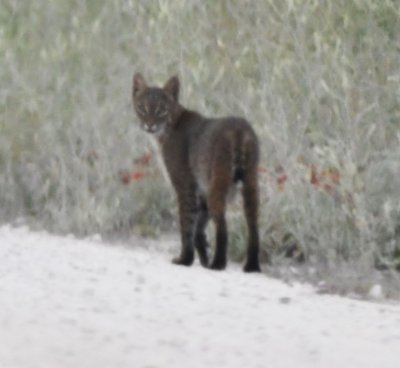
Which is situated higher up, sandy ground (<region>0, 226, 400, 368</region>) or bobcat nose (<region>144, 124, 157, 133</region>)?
bobcat nose (<region>144, 124, 157, 133</region>)

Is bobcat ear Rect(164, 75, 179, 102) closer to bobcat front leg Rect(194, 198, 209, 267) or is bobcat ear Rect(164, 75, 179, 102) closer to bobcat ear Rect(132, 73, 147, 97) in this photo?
bobcat ear Rect(132, 73, 147, 97)

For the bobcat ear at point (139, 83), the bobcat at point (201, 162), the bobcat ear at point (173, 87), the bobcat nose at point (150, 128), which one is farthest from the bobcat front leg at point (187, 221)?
the bobcat ear at point (139, 83)

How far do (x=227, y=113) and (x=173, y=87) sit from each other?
3.70 feet

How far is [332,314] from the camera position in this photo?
643 cm

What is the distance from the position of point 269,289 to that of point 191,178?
1596mm

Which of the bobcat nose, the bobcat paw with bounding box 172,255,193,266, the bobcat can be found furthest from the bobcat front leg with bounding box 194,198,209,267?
the bobcat nose

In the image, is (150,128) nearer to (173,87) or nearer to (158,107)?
(158,107)

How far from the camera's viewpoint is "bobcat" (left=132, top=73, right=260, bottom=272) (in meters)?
8.18

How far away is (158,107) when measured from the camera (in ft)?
29.3

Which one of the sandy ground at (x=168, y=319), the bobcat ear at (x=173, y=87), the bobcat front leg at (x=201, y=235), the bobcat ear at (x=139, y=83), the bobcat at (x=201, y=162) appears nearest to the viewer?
the sandy ground at (x=168, y=319)

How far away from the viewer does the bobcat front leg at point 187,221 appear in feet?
28.1

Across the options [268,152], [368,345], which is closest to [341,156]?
[268,152]

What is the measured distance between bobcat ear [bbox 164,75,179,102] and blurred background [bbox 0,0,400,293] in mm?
544

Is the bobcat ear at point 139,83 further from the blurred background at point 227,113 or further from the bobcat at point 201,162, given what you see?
the blurred background at point 227,113
